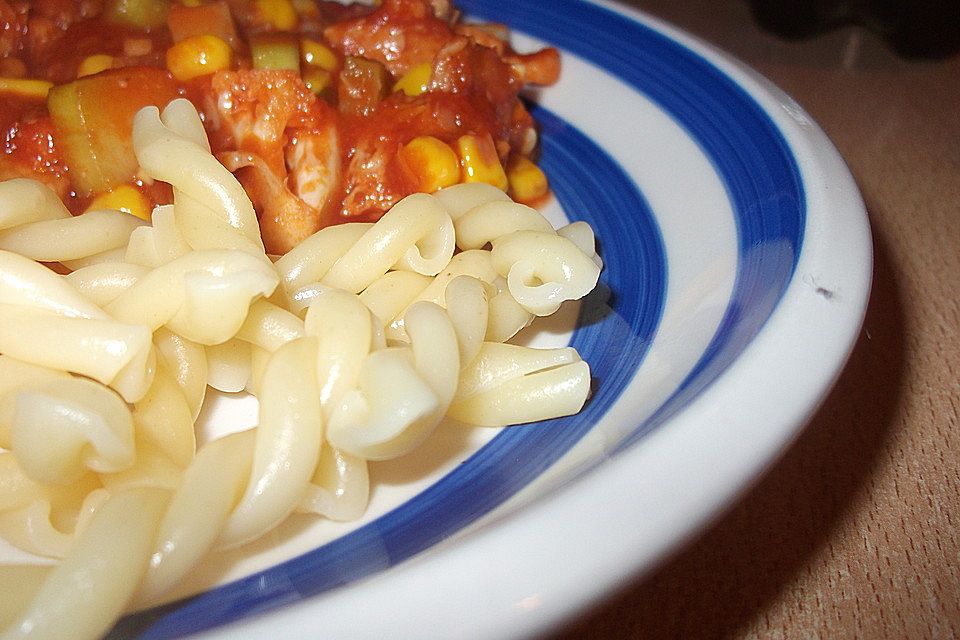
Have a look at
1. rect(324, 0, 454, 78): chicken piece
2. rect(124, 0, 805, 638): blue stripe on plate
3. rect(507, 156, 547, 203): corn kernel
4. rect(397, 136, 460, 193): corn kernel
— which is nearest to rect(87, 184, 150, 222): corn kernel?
rect(397, 136, 460, 193): corn kernel

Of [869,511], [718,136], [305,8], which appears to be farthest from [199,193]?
[869,511]

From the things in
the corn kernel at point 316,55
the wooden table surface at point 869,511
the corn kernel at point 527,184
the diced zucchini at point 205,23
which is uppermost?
the diced zucchini at point 205,23

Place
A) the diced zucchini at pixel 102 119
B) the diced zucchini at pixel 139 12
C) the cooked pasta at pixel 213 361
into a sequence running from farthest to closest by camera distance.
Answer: the diced zucchini at pixel 139 12
the diced zucchini at pixel 102 119
the cooked pasta at pixel 213 361

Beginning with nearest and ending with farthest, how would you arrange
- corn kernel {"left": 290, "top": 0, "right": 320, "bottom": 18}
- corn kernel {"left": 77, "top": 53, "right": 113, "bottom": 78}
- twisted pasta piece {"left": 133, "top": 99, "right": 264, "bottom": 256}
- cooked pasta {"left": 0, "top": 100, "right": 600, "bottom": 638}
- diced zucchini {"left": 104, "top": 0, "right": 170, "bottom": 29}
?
1. cooked pasta {"left": 0, "top": 100, "right": 600, "bottom": 638}
2. twisted pasta piece {"left": 133, "top": 99, "right": 264, "bottom": 256}
3. corn kernel {"left": 77, "top": 53, "right": 113, "bottom": 78}
4. diced zucchini {"left": 104, "top": 0, "right": 170, "bottom": 29}
5. corn kernel {"left": 290, "top": 0, "right": 320, "bottom": 18}

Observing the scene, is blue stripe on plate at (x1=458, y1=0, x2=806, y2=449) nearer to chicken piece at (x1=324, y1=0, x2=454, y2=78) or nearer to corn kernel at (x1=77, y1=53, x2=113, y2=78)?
chicken piece at (x1=324, y1=0, x2=454, y2=78)

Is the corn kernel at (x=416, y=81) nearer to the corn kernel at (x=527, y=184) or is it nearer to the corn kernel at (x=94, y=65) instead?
the corn kernel at (x=527, y=184)

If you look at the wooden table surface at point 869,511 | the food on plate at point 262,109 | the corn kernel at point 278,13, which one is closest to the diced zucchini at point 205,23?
the food on plate at point 262,109

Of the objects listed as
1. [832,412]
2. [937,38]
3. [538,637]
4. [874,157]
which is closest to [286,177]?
[832,412]

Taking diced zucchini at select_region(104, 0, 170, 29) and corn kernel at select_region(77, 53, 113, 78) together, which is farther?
diced zucchini at select_region(104, 0, 170, 29)
